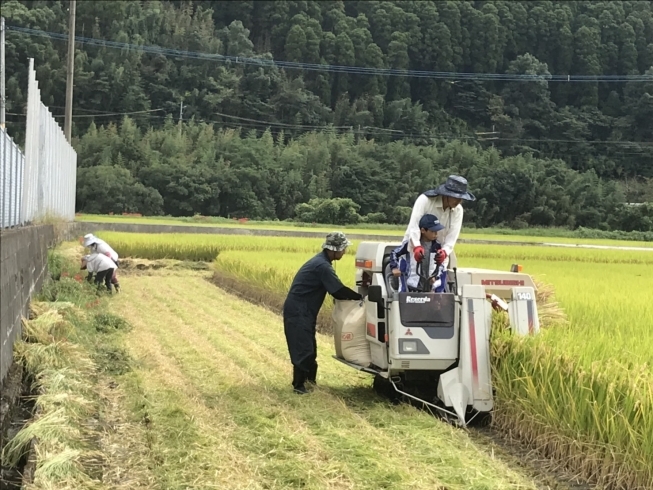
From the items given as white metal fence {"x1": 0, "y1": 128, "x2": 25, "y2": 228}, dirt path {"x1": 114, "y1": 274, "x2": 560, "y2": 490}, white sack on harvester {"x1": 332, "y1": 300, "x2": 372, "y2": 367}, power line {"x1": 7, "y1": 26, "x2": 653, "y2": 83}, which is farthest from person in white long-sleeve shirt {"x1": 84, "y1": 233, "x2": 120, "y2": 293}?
power line {"x1": 7, "y1": 26, "x2": 653, "y2": 83}

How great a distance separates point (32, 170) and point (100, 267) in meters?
2.07

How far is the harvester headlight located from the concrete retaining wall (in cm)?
304

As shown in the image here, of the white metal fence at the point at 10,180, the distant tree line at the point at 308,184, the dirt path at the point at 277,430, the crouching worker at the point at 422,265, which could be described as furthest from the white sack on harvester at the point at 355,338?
the distant tree line at the point at 308,184

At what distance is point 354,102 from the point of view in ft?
258

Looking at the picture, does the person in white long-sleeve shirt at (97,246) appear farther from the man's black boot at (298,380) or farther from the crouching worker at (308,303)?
the man's black boot at (298,380)

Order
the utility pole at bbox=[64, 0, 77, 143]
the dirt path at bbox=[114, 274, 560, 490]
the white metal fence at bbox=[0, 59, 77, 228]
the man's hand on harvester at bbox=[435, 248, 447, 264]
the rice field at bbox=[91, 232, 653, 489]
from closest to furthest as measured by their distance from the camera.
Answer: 1. the rice field at bbox=[91, 232, 653, 489]
2. the dirt path at bbox=[114, 274, 560, 490]
3. the man's hand on harvester at bbox=[435, 248, 447, 264]
4. the white metal fence at bbox=[0, 59, 77, 228]
5. the utility pole at bbox=[64, 0, 77, 143]

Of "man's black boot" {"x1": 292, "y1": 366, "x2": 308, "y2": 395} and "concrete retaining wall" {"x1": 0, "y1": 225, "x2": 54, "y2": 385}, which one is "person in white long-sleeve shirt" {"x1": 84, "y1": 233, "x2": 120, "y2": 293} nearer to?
"concrete retaining wall" {"x1": 0, "y1": 225, "x2": 54, "y2": 385}

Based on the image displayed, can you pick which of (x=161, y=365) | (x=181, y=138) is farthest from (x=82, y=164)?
(x=161, y=365)

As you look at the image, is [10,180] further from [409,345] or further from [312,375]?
[409,345]

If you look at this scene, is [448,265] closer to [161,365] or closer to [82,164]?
[161,365]

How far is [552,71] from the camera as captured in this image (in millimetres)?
86062

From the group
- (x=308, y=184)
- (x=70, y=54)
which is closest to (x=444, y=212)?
(x=70, y=54)

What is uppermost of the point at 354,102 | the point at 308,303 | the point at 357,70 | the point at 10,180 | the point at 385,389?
the point at 357,70

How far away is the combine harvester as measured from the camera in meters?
6.05
